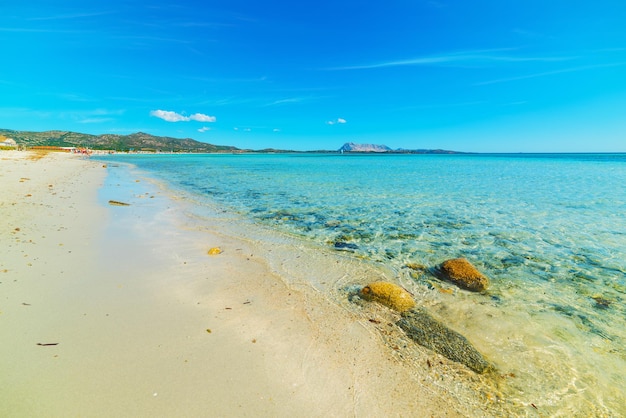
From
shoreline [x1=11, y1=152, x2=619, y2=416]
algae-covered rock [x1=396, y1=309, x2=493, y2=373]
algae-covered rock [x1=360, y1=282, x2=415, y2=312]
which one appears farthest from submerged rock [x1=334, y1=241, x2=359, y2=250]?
algae-covered rock [x1=396, y1=309, x2=493, y2=373]

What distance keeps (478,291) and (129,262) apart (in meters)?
9.04

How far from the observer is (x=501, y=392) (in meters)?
3.63

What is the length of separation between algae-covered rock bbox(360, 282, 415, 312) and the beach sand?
77 cm

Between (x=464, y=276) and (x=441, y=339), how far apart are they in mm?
2824

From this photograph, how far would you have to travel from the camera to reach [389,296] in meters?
5.78

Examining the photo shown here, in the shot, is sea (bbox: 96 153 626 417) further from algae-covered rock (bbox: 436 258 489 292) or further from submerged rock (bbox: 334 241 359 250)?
algae-covered rock (bbox: 436 258 489 292)

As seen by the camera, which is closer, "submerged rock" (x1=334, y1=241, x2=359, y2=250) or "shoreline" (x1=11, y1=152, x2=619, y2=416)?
"shoreline" (x1=11, y1=152, x2=619, y2=416)

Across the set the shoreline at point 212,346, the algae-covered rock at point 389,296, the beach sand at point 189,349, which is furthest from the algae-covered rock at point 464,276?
the beach sand at point 189,349

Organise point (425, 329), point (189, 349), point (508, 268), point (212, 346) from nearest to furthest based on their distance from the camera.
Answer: point (189, 349) → point (212, 346) → point (425, 329) → point (508, 268)

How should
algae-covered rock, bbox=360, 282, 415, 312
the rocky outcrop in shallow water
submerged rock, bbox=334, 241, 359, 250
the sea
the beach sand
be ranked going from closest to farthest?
the beach sand, the sea, the rocky outcrop in shallow water, algae-covered rock, bbox=360, 282, 415, 312, submerged rock, bbox=334, 241, 359, 250

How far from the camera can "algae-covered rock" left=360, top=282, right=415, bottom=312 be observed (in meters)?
5.63

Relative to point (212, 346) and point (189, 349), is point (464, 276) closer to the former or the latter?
point (212, 346)

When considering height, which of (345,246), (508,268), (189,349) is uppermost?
(189,349)

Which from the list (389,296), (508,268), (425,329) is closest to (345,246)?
(389,296)
